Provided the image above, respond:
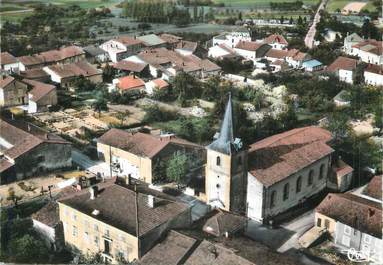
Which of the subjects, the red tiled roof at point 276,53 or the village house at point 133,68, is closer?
the village house at point 133,68

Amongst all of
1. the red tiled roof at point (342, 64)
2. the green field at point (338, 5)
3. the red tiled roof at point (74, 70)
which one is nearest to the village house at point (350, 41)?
the red tiled roof at point (342, 64)

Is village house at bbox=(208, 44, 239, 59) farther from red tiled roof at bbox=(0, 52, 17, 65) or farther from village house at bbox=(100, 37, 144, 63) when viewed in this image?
red tiled roof at bbox=(0, 52, 17, 65)

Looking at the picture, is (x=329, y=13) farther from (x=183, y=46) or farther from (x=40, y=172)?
(x=40, y=172)

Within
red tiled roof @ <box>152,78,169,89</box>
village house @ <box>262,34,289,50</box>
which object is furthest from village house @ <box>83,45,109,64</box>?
village house @ <box>262,34,289,50</box>

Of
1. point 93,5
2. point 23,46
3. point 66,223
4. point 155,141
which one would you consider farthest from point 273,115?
point 93,5

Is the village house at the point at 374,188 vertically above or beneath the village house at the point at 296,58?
beneath

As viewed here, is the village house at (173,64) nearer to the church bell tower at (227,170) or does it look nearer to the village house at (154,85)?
the village house at (154,85)
